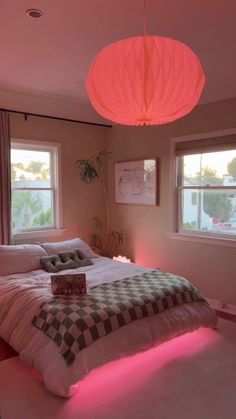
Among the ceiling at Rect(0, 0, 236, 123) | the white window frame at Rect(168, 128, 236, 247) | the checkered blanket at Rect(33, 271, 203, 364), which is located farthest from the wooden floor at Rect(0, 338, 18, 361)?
the ceiling at Rect(0, 0, 236, 123)

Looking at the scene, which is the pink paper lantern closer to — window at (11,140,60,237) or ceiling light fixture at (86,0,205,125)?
ceiling light fixture at (86,0,205,125)

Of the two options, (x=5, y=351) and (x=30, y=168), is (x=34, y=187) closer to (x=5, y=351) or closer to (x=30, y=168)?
(x=30, y=168)

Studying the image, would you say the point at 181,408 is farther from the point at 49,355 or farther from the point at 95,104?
the point at 95,104

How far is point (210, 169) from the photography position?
381 cm

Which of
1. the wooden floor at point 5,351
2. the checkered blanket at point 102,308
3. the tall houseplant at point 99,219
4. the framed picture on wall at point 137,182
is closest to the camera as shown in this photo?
the checkered blanket at point 102,308

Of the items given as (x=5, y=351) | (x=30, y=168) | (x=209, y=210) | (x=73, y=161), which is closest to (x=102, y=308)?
(x=5, y=351)

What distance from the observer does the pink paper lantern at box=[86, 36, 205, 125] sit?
1396 millimetres

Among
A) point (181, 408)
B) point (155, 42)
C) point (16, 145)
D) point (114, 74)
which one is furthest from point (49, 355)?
point (16, 145)

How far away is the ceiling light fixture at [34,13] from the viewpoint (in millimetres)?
2080

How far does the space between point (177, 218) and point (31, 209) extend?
193 centimetres

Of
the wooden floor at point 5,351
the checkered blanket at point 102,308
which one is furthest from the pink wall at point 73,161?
the checkered blanket at point 102,308

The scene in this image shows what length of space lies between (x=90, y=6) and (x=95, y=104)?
85 cm

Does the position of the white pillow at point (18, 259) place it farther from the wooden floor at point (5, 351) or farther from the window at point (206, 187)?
the window at point (206, 187)

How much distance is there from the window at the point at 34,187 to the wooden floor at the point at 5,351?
148 cm
